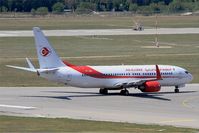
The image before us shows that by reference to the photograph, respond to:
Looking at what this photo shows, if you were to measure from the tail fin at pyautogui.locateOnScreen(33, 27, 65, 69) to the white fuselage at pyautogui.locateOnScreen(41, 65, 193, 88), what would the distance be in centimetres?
88

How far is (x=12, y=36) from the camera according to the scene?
152m

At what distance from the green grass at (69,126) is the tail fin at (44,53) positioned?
16188 mm

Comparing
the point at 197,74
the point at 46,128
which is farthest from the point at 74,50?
the point at 46,128

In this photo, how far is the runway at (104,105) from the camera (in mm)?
58000

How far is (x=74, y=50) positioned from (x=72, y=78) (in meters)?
52.8

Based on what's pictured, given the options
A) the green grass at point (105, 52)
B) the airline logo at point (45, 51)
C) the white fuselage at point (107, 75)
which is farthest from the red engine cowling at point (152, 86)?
the green grass at point (105, 52)

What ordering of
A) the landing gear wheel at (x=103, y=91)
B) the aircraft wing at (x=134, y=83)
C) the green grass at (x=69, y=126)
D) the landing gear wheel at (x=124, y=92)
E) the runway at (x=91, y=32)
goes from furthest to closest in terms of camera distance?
the runway at (x=91, y=32)
the landing gear wheel at (x=103, y=91)
the landing gear wheel at (x=124, y=92)
the aircraft wing at (x=134, y=83)
the green grass at (x=69, y=126)

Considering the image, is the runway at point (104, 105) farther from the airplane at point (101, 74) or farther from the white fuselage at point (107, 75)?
the white fuselage at point (107, 75)

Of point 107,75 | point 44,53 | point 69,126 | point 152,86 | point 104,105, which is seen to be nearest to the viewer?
point 69,126

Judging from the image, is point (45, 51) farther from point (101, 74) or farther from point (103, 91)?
point (103, 91)

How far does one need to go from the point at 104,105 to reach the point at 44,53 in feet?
30.8

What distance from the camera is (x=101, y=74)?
73312 millimetres

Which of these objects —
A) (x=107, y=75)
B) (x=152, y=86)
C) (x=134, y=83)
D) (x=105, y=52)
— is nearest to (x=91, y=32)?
(x=105, y=52)

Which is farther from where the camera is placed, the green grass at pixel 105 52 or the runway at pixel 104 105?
the green grass at pixel 105 52
